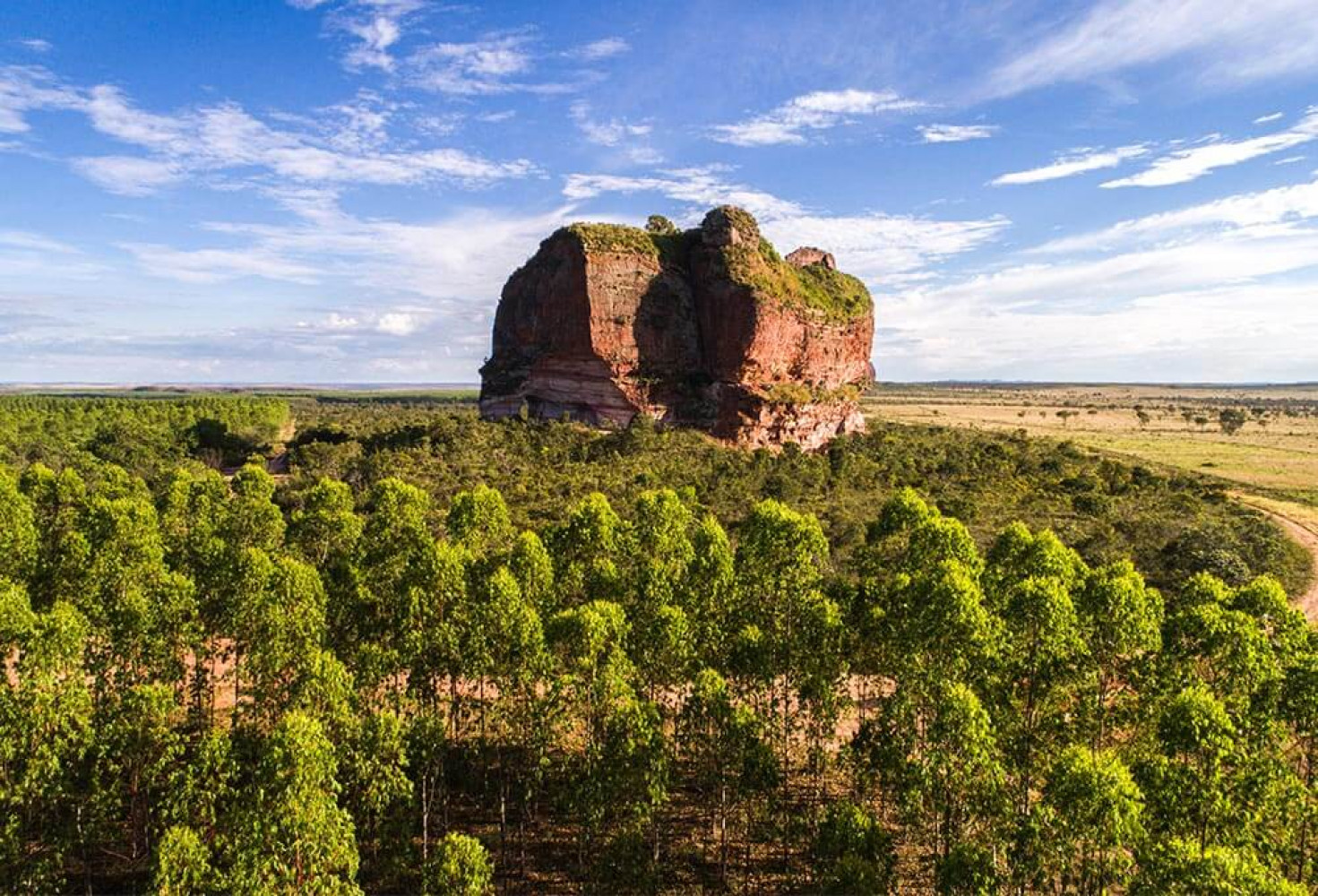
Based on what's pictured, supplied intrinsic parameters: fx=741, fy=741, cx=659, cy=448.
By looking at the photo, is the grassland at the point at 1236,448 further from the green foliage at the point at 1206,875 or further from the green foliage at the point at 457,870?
the green foliage at the point at 457,870

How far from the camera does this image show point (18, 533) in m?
30.7

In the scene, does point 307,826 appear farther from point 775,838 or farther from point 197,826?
point 775,838

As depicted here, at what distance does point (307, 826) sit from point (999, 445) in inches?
3839

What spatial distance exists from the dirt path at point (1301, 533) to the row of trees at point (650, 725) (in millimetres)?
32092

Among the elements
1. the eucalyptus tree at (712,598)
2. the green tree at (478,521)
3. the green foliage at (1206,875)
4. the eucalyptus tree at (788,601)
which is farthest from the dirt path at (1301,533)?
the green tree at (478,521)

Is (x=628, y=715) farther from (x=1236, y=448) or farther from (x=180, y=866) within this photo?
(x=1236, y=448)

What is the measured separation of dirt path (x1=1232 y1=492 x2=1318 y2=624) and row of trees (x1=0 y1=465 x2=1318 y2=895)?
105ft

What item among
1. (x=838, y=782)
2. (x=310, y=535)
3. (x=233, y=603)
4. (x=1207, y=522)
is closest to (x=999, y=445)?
(x=1207, y=522)

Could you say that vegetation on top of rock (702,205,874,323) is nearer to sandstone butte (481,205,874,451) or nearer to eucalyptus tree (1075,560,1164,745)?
sandstone butte (481,205,874,451)

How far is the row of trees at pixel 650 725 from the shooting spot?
15617 millimetres

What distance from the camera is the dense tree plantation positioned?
15711 millimetres

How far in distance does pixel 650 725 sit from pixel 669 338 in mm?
74081

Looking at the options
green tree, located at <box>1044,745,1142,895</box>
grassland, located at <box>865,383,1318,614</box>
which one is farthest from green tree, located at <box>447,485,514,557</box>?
grassland, located at <box>865,383,1318,614</box>

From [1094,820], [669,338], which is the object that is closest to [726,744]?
[1094,820]
